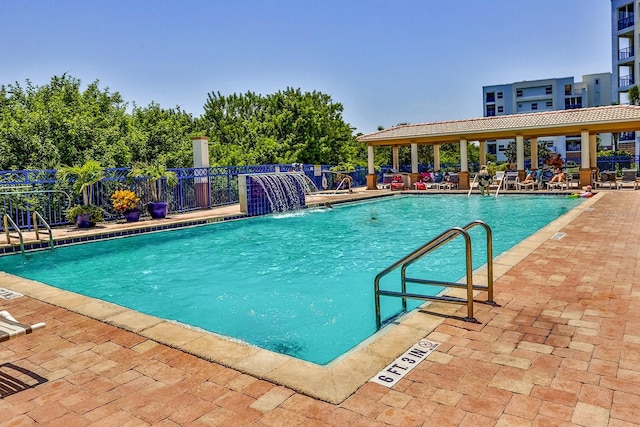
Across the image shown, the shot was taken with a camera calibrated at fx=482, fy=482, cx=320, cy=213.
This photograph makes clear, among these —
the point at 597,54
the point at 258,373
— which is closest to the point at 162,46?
the point at 258,373

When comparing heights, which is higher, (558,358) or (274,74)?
(274,74)

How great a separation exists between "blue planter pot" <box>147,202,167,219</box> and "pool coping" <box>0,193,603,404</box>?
28.3 feet

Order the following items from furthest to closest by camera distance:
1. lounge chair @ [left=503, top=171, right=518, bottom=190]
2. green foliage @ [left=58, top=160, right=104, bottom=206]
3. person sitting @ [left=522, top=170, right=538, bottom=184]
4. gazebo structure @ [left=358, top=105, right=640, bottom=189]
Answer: lounge chair @ [left=503, top=171, right=518, bottom=190]
person sitting @ [left=522, top=170, right=538, bottom=184]
gazebo structure @ [left=358, top=105, right=640, bottom=189]
green foliage @ [left=58, top=160, right=104, bottom=206]

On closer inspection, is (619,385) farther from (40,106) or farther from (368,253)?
(40,106)

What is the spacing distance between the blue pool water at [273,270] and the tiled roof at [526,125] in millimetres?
8052

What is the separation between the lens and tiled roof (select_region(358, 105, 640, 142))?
20.3m

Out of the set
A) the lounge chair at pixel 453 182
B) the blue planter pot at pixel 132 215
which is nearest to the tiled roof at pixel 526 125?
the lounge chair at pixel 453 182

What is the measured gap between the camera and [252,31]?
22.2 meters

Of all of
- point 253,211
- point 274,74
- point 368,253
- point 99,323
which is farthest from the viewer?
point 274,74

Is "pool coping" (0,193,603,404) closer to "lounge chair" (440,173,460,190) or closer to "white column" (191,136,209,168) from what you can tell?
"white column" (191,136,209,168)

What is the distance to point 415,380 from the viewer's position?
313 centimetres

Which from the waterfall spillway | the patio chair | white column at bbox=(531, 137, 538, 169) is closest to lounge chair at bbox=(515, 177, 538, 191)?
the patio chair

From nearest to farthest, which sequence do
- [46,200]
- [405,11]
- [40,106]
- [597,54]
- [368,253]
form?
[368,253]
[46,200]
[405,11]
[40,106]
[597,54]

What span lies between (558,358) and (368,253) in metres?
5.92
